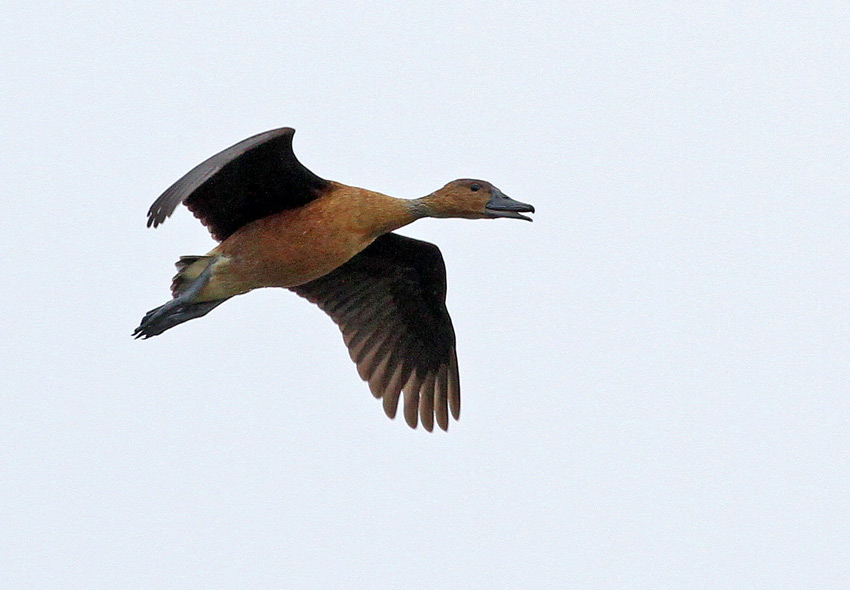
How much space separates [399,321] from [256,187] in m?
2.06

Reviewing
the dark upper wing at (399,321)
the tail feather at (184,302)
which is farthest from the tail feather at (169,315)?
the dark upper wing at (399,321)

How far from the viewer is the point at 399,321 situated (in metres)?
11.2

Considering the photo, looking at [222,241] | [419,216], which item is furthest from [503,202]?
[222,241]

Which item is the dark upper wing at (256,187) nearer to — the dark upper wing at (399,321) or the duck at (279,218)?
the duck at (279,218)

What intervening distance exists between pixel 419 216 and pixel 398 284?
1.40 metres

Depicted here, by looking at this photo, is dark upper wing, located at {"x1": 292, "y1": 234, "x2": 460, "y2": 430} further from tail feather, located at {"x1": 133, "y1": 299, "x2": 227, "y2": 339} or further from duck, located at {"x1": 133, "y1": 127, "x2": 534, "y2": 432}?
tail feather, located at {"x1": 133, "y1": 299, "x2": 227, "y2": 339}

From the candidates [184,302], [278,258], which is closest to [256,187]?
[278,258]

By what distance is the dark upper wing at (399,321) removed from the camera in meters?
10.9

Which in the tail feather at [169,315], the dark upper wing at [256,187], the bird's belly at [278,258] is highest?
the dark upper wing at [256,187]

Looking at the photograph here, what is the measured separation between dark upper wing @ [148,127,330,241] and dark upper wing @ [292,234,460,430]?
1.11 m

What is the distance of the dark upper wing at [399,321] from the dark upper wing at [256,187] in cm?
111

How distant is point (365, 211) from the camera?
9.53m

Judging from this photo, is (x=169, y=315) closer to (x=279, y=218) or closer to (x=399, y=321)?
(x=279, y=218)

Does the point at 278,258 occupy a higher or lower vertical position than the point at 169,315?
higher
